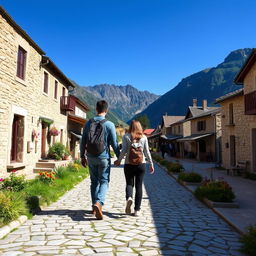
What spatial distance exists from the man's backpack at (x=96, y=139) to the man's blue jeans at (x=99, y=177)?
7.0 inches

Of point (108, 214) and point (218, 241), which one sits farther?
point (108, 214)

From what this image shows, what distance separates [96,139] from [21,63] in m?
7.15

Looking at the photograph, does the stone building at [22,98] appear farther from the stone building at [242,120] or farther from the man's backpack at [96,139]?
the stone building at [242,120]

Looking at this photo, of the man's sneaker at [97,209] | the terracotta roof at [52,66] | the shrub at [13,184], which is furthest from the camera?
the terracotta roof at [52,66]

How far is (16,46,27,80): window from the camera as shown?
378 inches

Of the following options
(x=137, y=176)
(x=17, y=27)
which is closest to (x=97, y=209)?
(x=137, y=176)

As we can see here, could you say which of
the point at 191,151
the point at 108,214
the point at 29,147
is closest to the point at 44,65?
the point at 29,147

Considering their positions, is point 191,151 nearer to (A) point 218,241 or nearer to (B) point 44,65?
(B) point 44,65

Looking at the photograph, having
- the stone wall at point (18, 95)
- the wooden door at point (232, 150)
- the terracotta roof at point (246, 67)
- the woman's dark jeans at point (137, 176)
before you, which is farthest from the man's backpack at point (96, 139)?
the wooden door at point (232, 150)

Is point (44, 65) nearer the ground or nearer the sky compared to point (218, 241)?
nearer the sky

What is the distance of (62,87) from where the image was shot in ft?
54.2

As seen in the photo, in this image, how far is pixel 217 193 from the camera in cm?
611

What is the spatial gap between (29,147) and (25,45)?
171 inches

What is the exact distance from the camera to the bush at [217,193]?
19.3 feet
